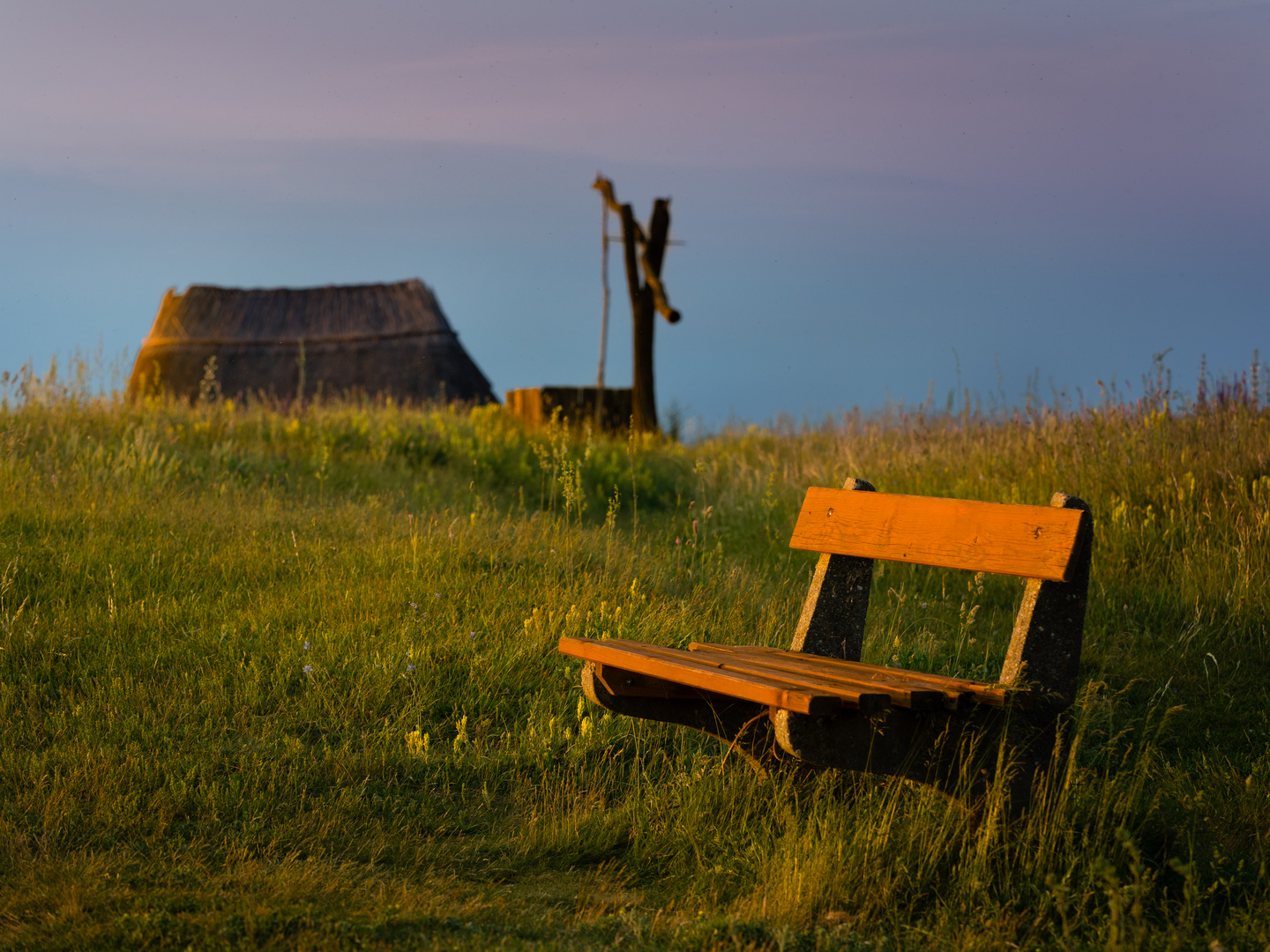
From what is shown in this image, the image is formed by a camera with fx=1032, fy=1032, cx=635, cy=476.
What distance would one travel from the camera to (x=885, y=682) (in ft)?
9.86

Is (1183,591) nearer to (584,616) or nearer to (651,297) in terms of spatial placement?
(584,616)

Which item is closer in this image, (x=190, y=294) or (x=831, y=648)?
(x=831, y=648)

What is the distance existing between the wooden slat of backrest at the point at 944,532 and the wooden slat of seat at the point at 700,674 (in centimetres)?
74

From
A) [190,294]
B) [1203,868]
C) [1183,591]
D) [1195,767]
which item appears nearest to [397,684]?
[1203,868]

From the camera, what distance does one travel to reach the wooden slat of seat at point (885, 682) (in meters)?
2.86

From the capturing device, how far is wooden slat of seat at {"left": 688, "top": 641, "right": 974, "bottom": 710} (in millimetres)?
2859

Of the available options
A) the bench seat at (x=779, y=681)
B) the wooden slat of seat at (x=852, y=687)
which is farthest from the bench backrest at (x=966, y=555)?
the wooden slat of seat at (x=852, y=687)

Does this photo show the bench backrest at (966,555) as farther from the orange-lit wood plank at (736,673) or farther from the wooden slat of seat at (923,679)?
the orange-lit wood plank at (736,673)

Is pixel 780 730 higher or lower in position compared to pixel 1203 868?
higher

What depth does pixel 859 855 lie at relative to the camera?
10.0ft

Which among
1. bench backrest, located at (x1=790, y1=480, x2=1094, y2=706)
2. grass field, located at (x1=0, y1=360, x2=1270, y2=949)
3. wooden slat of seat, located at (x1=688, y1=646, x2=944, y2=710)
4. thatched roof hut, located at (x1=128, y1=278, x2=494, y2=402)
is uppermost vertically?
thatched roof hut, located at (x1=128, y1=278, x2=494, y2=402)

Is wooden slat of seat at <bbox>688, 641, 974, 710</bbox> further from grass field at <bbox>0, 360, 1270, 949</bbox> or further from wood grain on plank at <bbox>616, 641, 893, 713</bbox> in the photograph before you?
grass field at <bbox>0, 360, 1270, 949</bbox>

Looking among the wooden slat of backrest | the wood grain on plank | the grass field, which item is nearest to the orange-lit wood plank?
the wood grain on plank

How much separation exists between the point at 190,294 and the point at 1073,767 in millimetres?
23751
